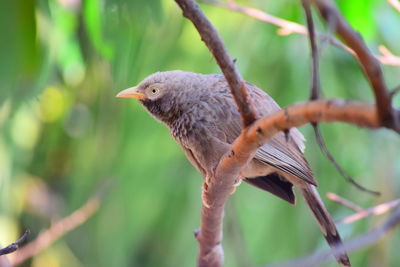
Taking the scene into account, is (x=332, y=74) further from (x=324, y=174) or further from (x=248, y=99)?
(x=248, y=99)

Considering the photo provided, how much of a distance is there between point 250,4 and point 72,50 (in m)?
1.69

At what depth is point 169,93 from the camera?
4039 mm

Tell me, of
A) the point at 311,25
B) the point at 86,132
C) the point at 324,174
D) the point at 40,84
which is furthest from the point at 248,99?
the point at 86,132

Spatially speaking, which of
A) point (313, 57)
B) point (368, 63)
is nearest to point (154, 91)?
point (313, 57)

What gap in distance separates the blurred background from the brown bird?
605mm

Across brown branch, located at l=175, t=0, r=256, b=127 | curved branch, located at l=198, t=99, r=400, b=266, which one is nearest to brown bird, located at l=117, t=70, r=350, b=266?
curved branch, located at l=198, t=99, r=400, b=266

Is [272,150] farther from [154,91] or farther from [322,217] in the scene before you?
[154,91]

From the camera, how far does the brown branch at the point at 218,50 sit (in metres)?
2.28

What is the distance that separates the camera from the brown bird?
3734 mm

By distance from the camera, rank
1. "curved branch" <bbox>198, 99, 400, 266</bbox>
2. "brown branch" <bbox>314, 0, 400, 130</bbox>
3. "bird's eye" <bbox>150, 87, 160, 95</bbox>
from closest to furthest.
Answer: "brown branch" <bbox>314, 0, 400, 130</bbox>
"curved branch" <bbox>198, 99, 400, 266</bbox>
"bird's eye" <bbox>150, 87, 160, 95</bbox>

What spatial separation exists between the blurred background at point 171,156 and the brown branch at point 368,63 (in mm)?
2954

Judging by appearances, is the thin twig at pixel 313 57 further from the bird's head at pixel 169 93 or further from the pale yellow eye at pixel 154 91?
the pale yellow eye at pixel 154 91

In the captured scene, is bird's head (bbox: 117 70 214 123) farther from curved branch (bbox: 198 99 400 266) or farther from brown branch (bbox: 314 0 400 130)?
brown branch (bbox: 314 0 400 130)

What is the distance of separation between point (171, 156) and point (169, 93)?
228 centimetres
